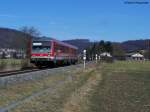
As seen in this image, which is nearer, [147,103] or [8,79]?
[147,103]

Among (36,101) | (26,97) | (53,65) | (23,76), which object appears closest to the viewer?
(36,101)

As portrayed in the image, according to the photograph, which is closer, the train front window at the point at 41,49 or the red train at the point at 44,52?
the red train at the point at 44,52

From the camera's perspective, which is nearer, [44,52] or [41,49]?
[44,52]

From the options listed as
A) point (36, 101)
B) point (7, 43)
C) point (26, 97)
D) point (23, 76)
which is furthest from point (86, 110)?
point (7, 43)

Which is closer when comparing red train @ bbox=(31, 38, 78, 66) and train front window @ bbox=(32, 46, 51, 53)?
red train @ bbox=(31, 38, 78, 66)

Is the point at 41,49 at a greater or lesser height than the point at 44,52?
greater

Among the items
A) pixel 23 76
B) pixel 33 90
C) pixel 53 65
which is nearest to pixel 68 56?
pixel 53 65

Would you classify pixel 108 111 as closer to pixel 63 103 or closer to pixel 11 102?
pixel 63 103

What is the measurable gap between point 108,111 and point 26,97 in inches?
150

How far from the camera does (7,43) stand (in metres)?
160

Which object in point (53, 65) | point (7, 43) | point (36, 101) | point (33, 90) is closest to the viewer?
point (36, 101)

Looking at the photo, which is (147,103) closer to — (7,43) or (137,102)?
(137,102)

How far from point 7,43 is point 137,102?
476 feet

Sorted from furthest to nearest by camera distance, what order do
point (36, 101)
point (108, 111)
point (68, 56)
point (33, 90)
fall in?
point (68, 56)
point (33, 90)
point (36, 101)
point (108, 111)
